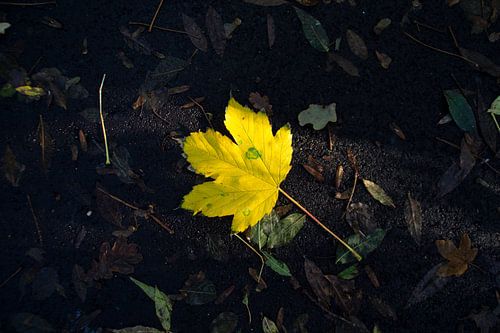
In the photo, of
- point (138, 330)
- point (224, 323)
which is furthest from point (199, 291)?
point (138, 330)

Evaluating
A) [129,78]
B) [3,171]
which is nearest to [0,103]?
[3,171]

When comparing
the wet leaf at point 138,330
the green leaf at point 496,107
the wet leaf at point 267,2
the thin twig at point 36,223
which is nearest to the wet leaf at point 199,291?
the wet leaf at point 138,330

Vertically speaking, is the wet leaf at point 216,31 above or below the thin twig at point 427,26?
below

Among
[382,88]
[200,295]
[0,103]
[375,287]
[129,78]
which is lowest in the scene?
[200,295]

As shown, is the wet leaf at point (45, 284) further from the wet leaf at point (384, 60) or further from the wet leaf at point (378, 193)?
the wet leaf at point (384, 60)

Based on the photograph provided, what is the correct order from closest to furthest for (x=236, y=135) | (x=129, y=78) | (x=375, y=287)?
(x=236, y=135), (x=375, y=287), (x=129, y=78)

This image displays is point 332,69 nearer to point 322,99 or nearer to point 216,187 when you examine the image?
point 322,99
